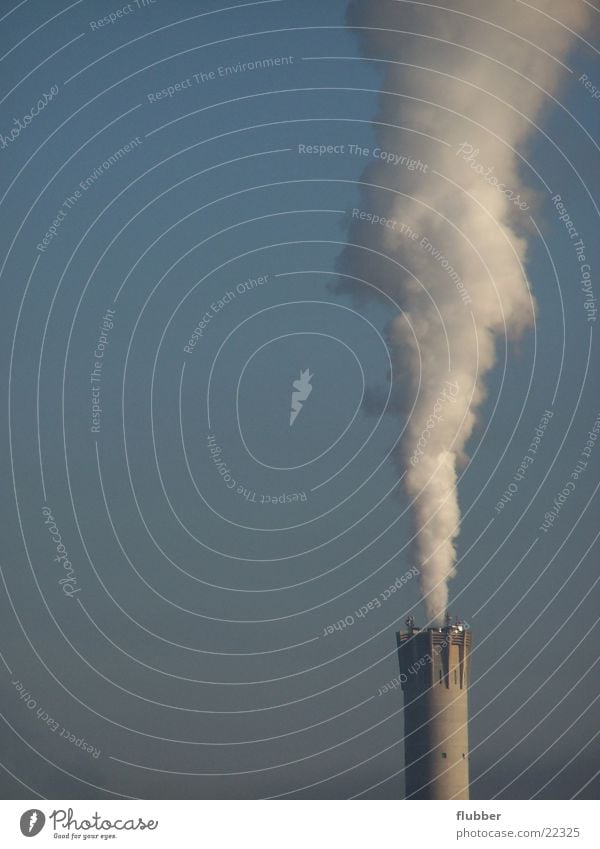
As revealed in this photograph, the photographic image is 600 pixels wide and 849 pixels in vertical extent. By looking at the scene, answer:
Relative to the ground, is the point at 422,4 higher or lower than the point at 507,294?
higher

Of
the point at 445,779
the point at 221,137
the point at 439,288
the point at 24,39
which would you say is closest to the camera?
the point at 24,39

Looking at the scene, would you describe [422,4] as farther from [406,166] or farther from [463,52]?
[406,166]

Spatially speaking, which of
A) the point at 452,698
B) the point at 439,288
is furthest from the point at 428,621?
the point at 439,288

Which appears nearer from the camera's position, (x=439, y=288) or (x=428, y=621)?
(x=439, y=288)

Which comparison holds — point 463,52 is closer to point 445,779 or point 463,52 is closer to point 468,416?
point 468,416

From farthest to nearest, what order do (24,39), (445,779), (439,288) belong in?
(445,779) < (439,288) < (24,39)

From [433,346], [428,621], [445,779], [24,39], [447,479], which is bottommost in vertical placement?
[445,779]
